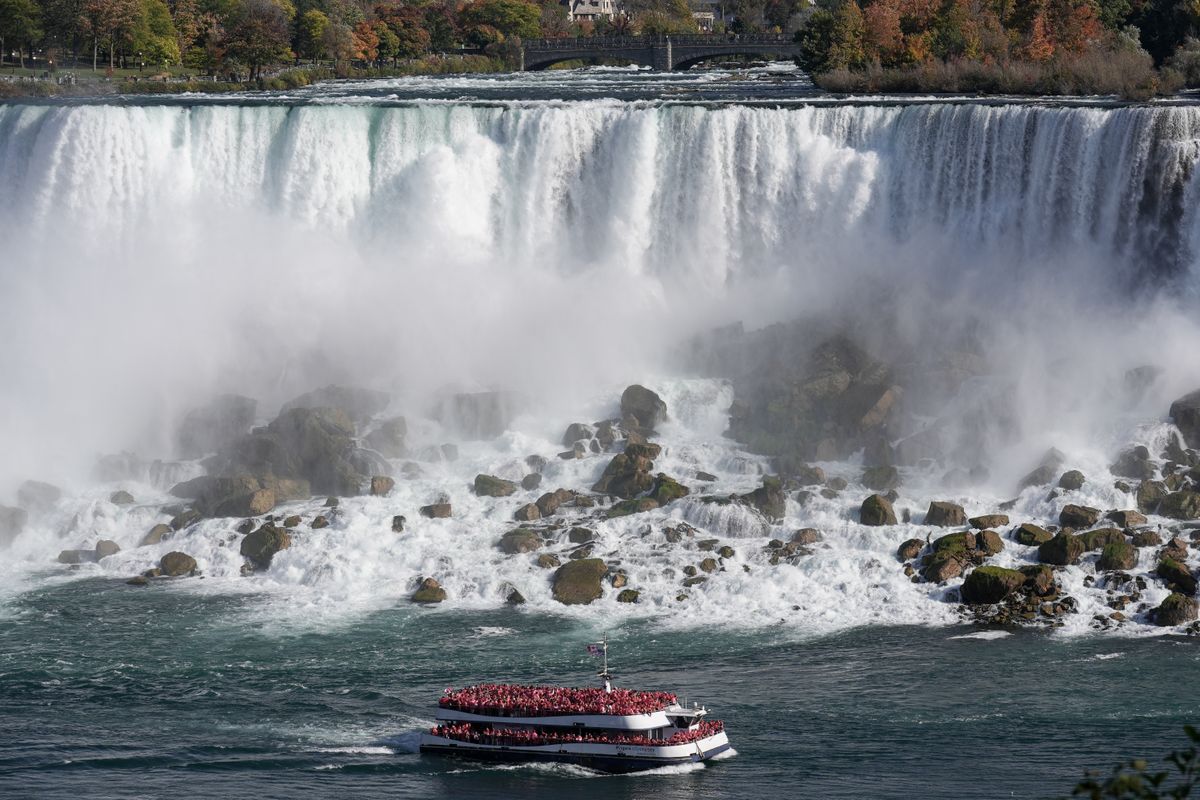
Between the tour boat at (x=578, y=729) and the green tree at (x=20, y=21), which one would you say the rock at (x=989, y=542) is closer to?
the tour boat at (x=578, y=729)

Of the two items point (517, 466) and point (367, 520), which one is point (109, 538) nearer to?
point (367, 520)

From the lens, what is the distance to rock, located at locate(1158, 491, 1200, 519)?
128ft

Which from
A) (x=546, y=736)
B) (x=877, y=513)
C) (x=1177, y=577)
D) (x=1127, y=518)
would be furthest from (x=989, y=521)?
(x=546, y=736)

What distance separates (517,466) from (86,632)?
11692mm

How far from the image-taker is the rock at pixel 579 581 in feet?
122

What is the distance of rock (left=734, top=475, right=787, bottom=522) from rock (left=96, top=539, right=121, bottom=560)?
545 inches

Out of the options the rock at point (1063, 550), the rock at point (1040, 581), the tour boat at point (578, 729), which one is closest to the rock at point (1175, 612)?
the rock at point (1040, 581)

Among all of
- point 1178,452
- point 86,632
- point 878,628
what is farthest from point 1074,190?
point 86,632

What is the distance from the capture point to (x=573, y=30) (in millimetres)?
125125

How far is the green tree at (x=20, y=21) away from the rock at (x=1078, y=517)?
67513mm

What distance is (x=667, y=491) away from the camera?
41.3m

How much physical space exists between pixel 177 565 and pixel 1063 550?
18.6 m

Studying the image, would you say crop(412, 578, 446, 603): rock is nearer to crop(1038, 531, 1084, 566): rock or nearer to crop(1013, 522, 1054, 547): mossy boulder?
crop(1013, 522, 1054, 547): mossy boulder

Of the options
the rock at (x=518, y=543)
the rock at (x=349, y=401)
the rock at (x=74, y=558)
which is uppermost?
the rock at (x=349, y=401)
